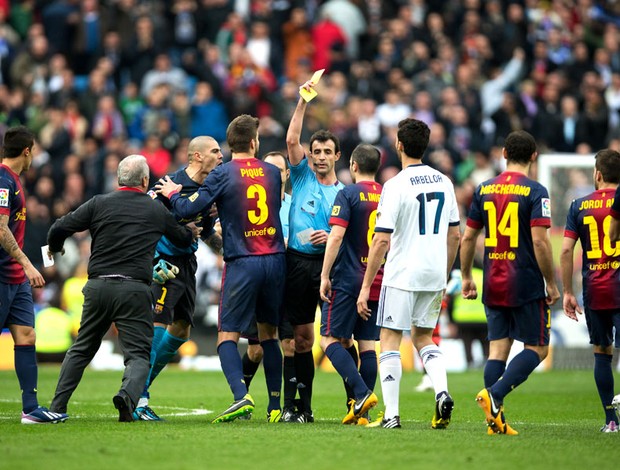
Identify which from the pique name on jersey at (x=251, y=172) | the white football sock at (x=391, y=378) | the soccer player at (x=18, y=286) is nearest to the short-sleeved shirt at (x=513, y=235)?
the white football sock at (x=391, y=378)

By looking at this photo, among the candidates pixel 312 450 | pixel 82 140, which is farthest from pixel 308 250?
pixel 82 140

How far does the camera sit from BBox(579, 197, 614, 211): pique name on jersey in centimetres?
1122

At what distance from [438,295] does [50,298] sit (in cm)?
1285

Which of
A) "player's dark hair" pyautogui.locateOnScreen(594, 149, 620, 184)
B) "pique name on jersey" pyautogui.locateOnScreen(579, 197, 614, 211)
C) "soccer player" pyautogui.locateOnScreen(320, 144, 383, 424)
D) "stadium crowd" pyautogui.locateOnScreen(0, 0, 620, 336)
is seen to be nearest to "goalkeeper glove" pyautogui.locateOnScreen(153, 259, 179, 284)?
"soccer player" pyautogui.locateOnScreen(320, 144, 383, 424)

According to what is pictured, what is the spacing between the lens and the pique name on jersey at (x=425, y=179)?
34.7 feet

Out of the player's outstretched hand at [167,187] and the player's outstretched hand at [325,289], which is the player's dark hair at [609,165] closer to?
the player's outstretched hand at [325,289]

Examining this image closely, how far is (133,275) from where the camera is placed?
11.0 metres

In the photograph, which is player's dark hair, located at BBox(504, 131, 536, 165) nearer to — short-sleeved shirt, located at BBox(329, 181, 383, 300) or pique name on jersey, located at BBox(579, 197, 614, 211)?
pique name on jersey, located at BBox(579, 197, 614, 211)

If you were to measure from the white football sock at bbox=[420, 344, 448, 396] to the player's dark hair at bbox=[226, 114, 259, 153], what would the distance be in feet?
8.29

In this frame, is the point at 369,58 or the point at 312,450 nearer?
the point at 312,450

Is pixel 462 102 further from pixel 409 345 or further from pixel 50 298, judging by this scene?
pixel 50 298

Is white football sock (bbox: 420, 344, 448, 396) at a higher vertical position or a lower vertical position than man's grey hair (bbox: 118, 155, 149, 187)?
lower

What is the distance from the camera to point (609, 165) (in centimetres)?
1127

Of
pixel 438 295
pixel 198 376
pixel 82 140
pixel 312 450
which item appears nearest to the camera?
pixel 312 450
